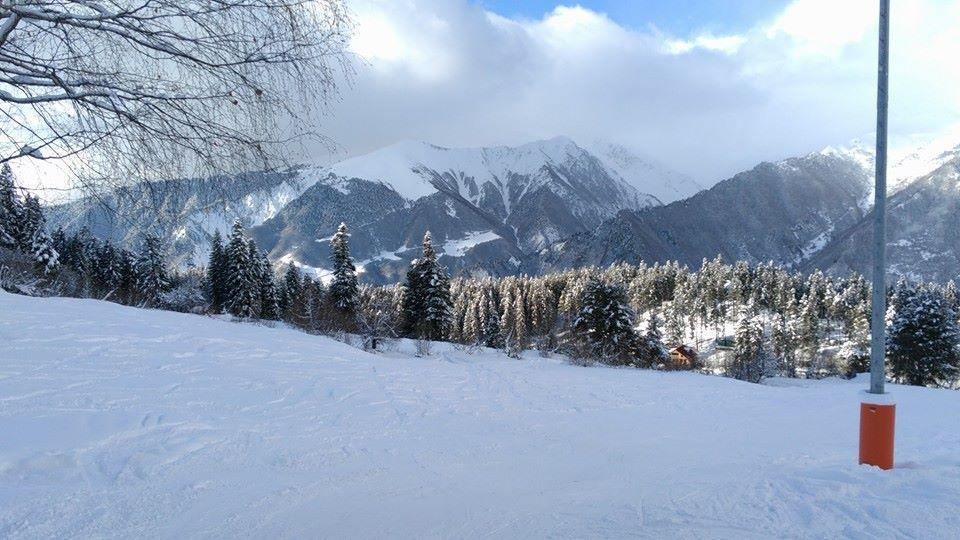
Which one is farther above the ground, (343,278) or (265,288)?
(343,278)

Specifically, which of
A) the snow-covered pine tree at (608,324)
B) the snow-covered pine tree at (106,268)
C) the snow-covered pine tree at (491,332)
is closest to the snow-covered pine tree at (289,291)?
the snow-covered pine tree at (106,268)

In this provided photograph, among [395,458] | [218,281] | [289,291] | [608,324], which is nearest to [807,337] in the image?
[608,324]

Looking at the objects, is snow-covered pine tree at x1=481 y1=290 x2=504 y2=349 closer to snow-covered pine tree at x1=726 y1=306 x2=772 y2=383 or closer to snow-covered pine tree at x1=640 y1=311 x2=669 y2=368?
snow-covered pine tree at x1=640 y1=311 x2=669 y2=368

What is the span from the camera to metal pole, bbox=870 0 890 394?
4.29 m

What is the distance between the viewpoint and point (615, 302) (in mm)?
31797

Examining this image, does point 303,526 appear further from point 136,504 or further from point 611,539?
point 611,539

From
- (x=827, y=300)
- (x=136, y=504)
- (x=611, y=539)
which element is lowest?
(x=136, y=504)

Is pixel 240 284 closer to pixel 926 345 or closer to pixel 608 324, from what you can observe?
pixel 608 324

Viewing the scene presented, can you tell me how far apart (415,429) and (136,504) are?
10.5 ft

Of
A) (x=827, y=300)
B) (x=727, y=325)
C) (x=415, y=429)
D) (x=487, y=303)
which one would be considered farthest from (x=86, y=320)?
(x=827, y=300)

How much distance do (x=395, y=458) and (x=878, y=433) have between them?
409 centimetres

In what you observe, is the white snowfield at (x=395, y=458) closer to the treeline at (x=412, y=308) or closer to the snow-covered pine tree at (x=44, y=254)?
the treeline at (x=412, y=308)

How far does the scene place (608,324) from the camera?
103 feet

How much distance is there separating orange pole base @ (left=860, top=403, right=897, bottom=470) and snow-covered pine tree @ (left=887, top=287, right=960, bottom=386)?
38.1 metres
